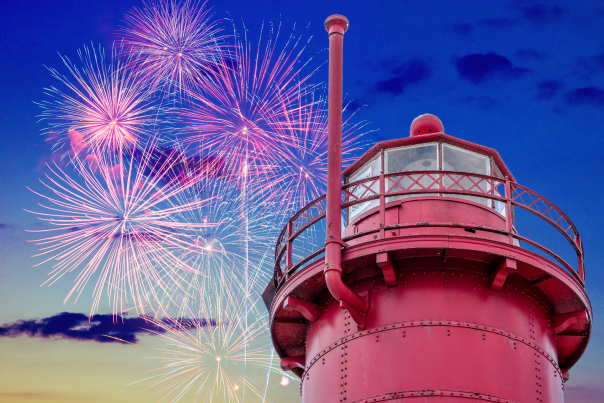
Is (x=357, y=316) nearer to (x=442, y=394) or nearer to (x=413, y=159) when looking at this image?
(x=442, y=394)

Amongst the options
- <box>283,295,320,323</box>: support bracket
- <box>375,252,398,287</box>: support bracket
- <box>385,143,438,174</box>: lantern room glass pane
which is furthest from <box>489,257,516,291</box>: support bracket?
<box>283,295,320,323</box>: support bracket

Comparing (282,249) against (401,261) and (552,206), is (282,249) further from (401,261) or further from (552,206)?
(552,206)

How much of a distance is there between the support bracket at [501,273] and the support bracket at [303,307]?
4100 millimetres

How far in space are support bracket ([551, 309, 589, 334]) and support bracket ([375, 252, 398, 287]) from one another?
4.16 metres

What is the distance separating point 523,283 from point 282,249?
5.77 meters

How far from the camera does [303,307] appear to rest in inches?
621

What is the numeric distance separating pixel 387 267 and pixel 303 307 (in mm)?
2638

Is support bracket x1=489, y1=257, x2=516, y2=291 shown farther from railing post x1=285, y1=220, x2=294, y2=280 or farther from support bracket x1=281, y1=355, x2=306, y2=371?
support bracket x1=281, y1=355, x2=306, y2=371

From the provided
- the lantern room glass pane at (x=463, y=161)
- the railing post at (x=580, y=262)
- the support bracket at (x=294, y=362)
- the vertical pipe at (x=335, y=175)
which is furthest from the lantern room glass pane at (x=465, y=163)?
the support bracket at (x=294, y=362)

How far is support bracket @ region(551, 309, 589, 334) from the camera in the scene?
1548 centimetres

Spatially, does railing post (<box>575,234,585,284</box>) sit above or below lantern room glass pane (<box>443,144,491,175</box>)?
below

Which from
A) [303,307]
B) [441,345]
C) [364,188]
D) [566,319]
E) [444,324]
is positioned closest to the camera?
[441,345]

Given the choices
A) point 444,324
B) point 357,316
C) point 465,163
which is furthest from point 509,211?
point 357,316

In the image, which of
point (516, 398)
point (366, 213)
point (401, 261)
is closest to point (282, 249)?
point (366, 213)
